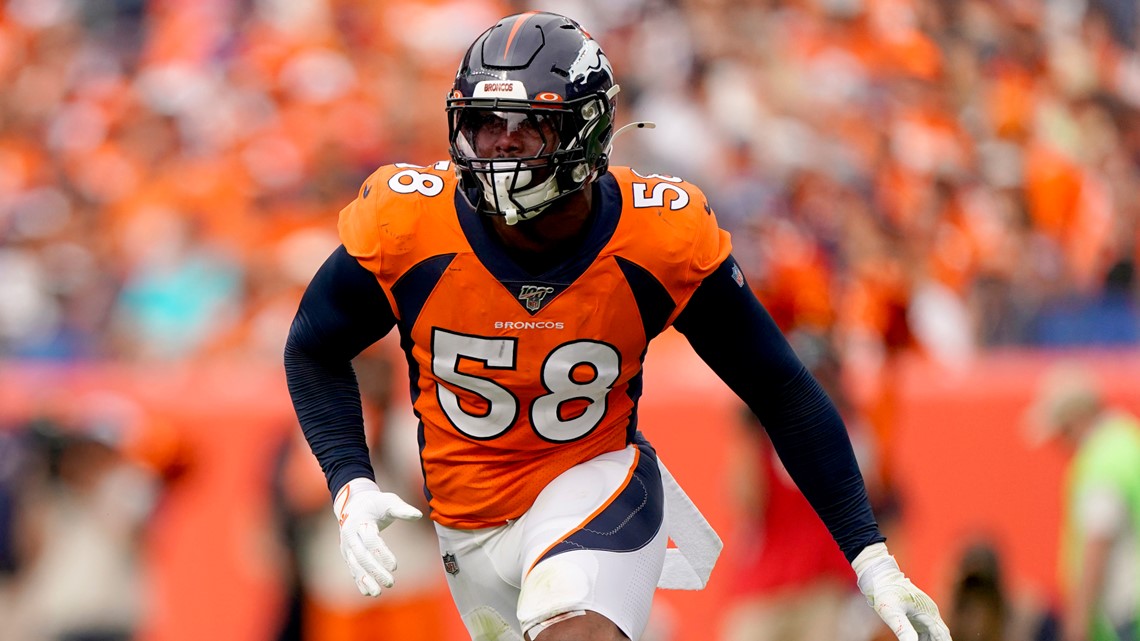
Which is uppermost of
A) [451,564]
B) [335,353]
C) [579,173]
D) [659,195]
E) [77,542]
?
[579,173]

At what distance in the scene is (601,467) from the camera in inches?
158

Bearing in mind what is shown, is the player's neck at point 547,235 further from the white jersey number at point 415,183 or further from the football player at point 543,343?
the white jersey number at point 415,183

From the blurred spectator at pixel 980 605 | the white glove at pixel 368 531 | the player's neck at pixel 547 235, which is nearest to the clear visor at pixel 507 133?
the player's neck at pixel 547 235

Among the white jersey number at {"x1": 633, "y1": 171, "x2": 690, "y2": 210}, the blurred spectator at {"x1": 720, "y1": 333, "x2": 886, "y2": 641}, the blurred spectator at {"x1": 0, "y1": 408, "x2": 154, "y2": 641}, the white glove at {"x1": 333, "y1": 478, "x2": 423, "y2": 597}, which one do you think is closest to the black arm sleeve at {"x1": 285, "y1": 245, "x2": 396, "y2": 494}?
the white glove at {"x1": 333, "y1": 478, "x2": 423, "y2": 597}

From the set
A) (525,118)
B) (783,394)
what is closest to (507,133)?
(525,118)

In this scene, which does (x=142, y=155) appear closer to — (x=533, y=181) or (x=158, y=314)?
(x=158, y=314)

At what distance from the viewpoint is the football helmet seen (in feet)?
12.3

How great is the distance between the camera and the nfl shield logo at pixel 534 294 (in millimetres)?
3838

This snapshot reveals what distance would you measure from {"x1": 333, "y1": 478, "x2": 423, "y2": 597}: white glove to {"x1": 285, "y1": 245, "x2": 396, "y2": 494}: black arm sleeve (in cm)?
14

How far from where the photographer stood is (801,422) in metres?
4.04

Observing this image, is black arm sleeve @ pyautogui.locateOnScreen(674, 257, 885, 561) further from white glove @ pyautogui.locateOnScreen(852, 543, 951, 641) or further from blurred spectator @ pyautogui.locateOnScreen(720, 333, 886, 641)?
blurred spectator @ pyautogui.locateOnScreen(720, 333, 886, 641)

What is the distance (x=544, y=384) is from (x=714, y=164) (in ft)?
19.8

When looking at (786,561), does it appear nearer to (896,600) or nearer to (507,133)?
(896,600)

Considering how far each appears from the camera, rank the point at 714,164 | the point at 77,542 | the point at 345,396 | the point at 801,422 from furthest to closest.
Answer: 1. the point at 714,164
2. the point at 77,542
3. the point at 345,396
4. the point at 801,422
